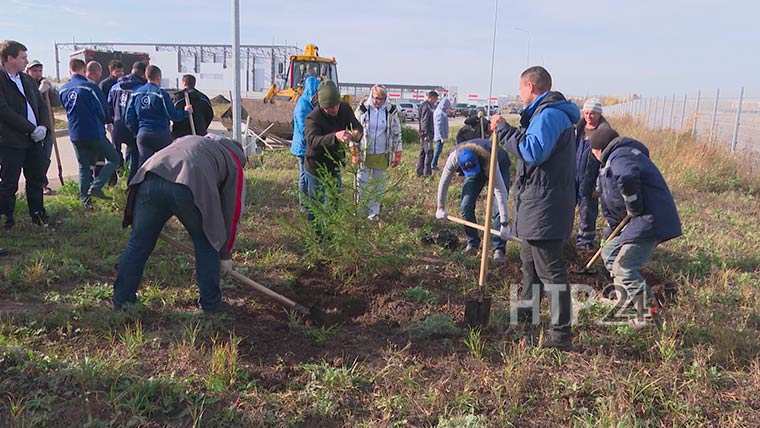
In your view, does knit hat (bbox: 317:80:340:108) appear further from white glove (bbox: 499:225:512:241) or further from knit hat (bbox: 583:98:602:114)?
knit hat (bbox: 583:98:602:114)

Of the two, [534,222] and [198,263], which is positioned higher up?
[534,222]

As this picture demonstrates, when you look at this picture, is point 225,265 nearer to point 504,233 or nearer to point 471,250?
point 504,233

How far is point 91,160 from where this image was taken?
6699mm

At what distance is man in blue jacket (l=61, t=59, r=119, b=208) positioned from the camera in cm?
632

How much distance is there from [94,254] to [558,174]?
13.5 ft

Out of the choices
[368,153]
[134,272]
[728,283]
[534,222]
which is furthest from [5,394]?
[728,283]

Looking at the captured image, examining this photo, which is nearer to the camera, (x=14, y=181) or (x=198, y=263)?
(x=198, y=263)

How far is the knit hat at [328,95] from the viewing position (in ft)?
16.7

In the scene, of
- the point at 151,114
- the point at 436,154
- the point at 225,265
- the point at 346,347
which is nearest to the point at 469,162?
the point at 346,347

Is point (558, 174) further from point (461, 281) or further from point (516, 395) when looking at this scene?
point (461, 281)

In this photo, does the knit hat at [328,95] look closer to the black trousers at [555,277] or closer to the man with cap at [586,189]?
the black trousers at [555,277]

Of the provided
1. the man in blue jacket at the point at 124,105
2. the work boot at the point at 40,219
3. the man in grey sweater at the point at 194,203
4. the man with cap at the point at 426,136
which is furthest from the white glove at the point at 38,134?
the man with cap at the point at 426,136

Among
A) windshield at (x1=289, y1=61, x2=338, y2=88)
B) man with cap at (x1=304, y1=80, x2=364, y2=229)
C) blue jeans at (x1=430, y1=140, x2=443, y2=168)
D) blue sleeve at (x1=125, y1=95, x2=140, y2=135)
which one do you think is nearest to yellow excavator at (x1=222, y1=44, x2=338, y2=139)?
windshield at (x1=289, y1=61, x2=338, y2=88)

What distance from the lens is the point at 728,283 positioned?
193 inches
